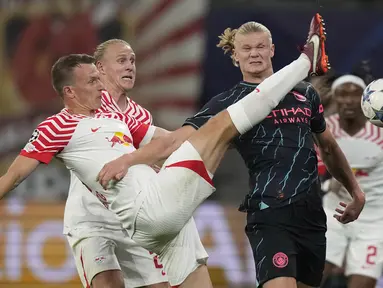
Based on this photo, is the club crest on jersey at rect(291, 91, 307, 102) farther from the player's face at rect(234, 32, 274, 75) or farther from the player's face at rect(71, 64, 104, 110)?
the player's face at rect(71, 64, 104, 110)

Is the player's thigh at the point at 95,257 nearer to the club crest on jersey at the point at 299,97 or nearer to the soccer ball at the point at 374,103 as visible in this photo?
the club crest on jersey at the point at 299,97

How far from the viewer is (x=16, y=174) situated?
18.5ft

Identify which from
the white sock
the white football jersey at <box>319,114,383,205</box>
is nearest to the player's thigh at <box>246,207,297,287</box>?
the white sock

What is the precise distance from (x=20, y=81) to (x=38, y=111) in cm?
50

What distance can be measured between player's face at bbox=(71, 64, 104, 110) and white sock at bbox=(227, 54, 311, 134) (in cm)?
97

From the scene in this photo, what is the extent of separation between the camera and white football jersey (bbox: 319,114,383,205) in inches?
311

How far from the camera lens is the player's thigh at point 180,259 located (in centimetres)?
588

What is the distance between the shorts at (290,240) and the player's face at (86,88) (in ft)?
4.04

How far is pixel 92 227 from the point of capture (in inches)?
251

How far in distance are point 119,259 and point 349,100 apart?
2603 millimetres

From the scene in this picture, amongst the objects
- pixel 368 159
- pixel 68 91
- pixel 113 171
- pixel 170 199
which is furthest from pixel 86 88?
pixel 368 159

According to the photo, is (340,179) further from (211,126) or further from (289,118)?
(211,126)

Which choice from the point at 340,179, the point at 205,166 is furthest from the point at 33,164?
the point at 340,179

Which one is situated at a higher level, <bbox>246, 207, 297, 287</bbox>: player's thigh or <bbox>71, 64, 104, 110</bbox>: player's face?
<bbox>71, 64, 104, 110</bbox>: player's face
